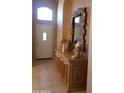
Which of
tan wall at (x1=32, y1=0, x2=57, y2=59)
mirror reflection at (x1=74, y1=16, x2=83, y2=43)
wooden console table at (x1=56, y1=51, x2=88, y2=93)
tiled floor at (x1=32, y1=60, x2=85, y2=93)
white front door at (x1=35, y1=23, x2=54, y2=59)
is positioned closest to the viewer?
wooden console table at (x1=56, y1=51, x2=88, y2=93)

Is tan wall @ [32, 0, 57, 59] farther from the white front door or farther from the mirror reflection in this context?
the mirror reflection

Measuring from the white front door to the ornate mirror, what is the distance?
2.38 metres

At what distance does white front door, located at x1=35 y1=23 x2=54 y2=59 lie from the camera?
648 cm

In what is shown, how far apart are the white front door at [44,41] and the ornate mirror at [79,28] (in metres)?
2.38

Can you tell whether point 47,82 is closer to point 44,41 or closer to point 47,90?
point 47,90

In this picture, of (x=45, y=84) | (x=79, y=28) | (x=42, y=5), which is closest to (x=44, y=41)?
(x=42, y=5)

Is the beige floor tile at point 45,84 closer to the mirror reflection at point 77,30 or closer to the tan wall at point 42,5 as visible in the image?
the mirror reflection at point 77,30

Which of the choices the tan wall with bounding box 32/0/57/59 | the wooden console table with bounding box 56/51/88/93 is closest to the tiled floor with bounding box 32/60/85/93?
the wooden console table with bounding box 56/51/88/93

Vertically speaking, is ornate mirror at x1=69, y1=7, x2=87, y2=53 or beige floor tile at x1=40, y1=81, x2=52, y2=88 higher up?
ornate mirror at x1=69, y1=7, x2=87, y2=53

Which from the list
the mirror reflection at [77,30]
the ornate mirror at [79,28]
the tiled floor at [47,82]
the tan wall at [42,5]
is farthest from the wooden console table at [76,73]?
the tan wall at [42,5]

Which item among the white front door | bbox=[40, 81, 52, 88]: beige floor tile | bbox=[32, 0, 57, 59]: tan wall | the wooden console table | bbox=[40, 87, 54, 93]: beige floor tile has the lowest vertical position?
bbox=[40, 87, 54, 93]: beige floor tile

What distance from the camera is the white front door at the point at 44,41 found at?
6.48m
